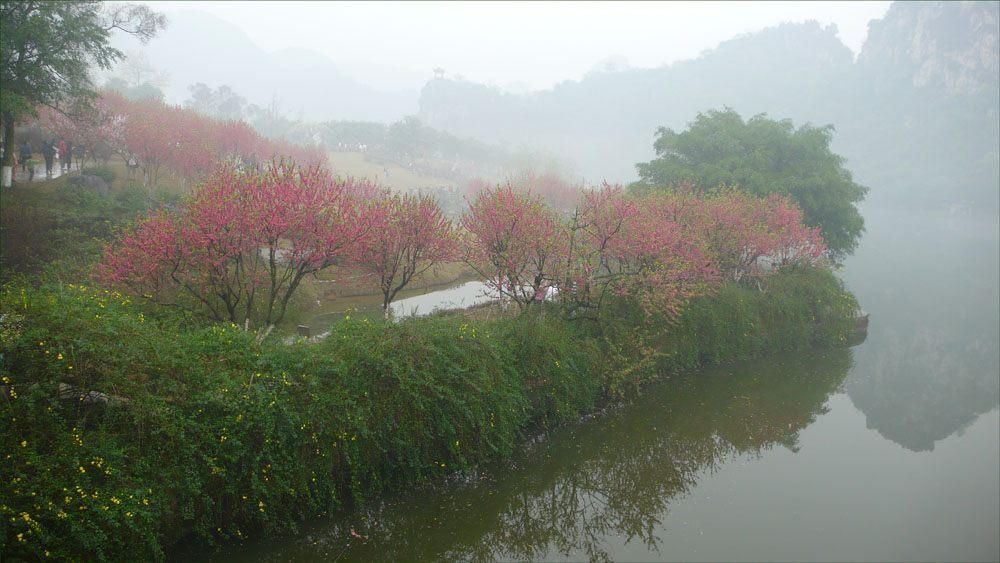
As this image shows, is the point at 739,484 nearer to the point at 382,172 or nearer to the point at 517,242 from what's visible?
the point at 517,242

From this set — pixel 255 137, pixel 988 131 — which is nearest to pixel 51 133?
pixel 255 137

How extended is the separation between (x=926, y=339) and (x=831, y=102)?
14077cm

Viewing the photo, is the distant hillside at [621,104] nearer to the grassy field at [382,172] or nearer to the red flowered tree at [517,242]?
the grassy field at [382,172]

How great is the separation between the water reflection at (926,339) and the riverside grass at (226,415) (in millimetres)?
14106

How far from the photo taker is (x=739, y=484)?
15047mm

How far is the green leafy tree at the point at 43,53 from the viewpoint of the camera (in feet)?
71.3

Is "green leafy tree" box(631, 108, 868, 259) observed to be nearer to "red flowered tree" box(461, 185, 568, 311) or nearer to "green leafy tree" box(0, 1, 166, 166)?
"red flowered tree" box(461, 185, 568, 311)

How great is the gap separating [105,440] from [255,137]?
1631 inches

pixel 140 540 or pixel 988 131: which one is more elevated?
pixel 988 131

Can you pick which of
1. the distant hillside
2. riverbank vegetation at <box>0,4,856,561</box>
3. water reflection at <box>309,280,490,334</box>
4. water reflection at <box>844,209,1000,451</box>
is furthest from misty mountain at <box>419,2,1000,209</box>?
riverbank vegetation at <box>0,4,856,561</box>

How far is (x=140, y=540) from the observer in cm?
905

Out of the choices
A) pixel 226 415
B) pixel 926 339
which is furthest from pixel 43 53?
pixel 926 339

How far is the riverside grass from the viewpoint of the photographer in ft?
28.3

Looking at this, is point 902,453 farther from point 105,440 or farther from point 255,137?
point 255,137
